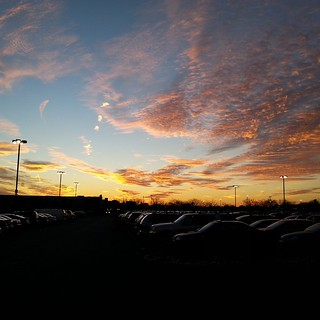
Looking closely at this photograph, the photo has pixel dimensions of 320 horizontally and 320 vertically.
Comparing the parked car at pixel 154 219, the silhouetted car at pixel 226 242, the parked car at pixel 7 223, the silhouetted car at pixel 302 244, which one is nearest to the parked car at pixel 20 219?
the parked car at pixel 7 223

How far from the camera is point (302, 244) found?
15.2 meters

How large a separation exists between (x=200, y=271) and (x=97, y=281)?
11.1 ft

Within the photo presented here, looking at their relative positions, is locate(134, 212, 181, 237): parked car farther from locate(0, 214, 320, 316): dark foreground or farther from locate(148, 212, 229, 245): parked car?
locate(0, 214, 320, 316): dark foreground

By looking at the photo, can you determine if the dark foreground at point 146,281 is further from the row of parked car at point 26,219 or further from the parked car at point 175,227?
the row of parked car at point 26,219

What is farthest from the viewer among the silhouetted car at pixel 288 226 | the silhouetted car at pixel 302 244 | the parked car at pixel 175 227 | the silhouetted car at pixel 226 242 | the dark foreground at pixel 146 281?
the parked car at pixel 175 227

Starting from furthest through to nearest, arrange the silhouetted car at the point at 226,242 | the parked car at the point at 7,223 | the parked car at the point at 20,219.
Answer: the parked car at the point at 20,219, the parked car at the point at 7,223, the silhouetted car at the point at 226,242

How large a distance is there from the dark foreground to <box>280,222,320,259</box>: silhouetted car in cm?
187

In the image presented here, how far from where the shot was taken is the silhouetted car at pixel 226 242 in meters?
14.7

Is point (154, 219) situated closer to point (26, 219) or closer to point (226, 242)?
point (226, 242)

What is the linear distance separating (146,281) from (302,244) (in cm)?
743

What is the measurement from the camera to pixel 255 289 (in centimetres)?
912

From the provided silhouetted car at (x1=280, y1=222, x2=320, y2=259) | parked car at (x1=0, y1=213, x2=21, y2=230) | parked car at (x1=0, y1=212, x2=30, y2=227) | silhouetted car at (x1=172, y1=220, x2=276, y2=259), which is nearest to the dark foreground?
silhouetted car at (x1=172, y1=220, x2=276, y2=259)

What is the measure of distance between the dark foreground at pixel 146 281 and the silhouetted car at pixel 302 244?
6.13ft

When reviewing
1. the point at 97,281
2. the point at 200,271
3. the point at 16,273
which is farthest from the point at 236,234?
the point at 16,273
